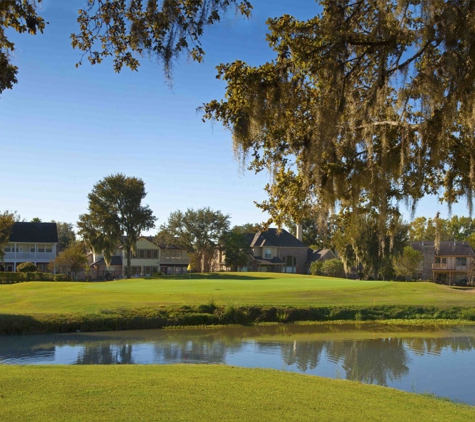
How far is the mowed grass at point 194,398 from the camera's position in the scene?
24.4 ft

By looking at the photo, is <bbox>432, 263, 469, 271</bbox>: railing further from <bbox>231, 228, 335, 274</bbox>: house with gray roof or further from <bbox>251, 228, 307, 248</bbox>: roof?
<bbox>251, 228, 307, 248</bbox>: roof

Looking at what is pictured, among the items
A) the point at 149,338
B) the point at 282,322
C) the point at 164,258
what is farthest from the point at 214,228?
the point at 149,338

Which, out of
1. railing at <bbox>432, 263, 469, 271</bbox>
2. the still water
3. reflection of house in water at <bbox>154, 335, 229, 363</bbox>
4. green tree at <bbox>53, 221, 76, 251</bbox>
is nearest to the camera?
the still water

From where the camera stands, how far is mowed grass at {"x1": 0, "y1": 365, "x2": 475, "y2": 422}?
7.45 meters

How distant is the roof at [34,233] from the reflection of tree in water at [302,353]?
54407mm

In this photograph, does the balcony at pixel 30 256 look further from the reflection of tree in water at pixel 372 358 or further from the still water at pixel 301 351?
the reflection of tree in water at pixel 372 358

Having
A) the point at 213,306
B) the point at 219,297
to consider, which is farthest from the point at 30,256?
the point at 213,306

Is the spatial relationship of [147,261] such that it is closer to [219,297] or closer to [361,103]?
[219,297]

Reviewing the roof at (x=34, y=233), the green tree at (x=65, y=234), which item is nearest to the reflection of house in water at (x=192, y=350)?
the roof at (x=34, y=233)

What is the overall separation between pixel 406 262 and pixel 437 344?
48.6 m

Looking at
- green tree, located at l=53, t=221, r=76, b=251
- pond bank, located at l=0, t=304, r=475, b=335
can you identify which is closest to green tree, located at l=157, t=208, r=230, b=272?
green tree, located at l=53, t=221, r=76, b=251

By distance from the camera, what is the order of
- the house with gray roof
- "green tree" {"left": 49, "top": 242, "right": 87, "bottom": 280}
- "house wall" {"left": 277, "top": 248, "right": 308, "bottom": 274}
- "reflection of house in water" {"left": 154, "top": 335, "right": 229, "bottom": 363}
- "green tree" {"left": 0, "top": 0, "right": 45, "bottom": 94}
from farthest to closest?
"house wall" {"left": 277, "top": 248, "right": 308, "bottom": 274}
the house with gray roof
"green tree" {"left": 49, "top": 242, "right": 87, "bottom": 280}
"reflection of house in water" {"left": 154, "top": 335, "right": 229, "bottom": 363}
"green tree" {"left": 0, "top": 0, "right": 45, "bottom": 94}

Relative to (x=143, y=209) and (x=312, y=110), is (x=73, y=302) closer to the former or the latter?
(x=312, y=110)

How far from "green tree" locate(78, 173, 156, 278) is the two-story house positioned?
223 inches
